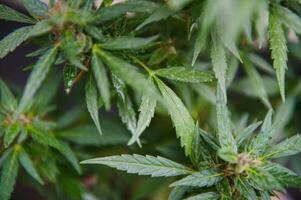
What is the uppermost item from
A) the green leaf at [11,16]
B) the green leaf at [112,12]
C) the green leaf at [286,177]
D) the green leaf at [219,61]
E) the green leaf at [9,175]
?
the green leaf at [11,16]

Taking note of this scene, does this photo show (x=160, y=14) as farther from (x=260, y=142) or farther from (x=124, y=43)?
(x=260, y=142)

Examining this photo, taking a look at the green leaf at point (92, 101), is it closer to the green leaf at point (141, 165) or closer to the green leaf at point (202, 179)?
the green leaf at point (141, 165)

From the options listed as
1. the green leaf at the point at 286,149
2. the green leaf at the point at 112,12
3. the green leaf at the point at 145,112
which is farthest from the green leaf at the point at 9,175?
the green leaf at the point at 286,149

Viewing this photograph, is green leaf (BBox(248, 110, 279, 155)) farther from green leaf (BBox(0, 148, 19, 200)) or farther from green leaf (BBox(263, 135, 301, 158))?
green leaf (BBox(0, 148, 19, 200))

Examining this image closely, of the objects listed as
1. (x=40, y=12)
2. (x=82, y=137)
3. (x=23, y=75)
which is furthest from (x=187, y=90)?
(x=23, y=75)

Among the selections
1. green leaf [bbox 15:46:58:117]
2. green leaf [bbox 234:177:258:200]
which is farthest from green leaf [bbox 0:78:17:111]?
green leaf [bbox 234:177:258:200]

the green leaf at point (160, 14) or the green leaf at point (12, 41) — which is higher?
the green leaf at point (12, 41)

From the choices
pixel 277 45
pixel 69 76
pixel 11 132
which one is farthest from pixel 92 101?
pixel 277 45
